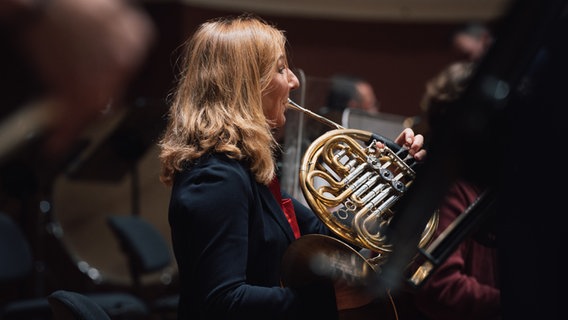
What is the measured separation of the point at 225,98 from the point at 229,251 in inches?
12.7

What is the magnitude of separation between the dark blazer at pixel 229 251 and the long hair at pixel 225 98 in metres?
0.03

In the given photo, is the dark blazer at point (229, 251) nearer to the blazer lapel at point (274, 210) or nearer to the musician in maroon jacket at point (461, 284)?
the blazer lapel at point (274, 210)

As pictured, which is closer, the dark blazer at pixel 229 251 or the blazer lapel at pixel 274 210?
the dark blazer at pixel 229 251

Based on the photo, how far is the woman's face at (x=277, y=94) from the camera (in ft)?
5.35

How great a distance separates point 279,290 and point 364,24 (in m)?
4.16

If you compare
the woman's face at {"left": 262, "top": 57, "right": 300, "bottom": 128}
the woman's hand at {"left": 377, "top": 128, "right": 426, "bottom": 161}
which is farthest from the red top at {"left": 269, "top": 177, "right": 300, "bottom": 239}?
the woman's hand at {"left": 377, "top": 128, "right": 426, "bottom": 161}

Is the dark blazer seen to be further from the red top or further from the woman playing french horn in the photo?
the red top

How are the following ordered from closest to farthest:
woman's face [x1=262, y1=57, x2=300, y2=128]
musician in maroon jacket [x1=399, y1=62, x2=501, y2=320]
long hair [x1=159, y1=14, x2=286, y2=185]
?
long hair [x1=159, y1=14, x2=286, y2=185] → woman's face [x1=262, y1=57, x2=300, y2=128] → musician in maroon jacket [x1=399, y1=62, x2=501, y2=320]

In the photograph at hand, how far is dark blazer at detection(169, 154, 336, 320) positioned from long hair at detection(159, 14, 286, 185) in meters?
0.03

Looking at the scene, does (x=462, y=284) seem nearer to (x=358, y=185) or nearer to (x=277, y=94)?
(x=358, y=185)

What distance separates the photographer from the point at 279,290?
1.41 metres

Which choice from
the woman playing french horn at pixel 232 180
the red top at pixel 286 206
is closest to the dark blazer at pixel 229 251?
the woman playing french horn at pixel 232 180

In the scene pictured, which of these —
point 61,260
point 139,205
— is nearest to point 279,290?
→ point 139,205

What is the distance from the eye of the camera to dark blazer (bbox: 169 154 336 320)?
54.6 inches
